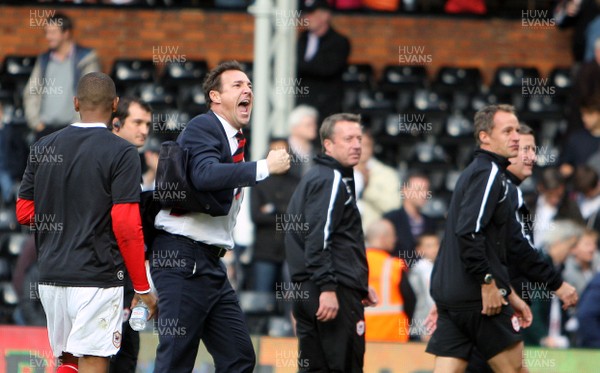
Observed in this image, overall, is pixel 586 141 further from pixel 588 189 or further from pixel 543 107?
pixel 543 107

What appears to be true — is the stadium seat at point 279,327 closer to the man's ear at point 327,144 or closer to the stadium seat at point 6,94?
the man's ear at point 327,144

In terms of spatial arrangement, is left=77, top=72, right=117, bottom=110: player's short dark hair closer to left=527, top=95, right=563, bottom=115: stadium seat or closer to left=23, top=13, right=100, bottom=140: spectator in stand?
left=23, top=13, right=100, bottom=140: spectator in stand

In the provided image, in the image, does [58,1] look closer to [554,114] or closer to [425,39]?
[425,39]

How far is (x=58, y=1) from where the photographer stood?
53.6 ft

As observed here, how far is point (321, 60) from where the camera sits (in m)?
14.1

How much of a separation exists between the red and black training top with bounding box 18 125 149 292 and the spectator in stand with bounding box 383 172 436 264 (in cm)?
476

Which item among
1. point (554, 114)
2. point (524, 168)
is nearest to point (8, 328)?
point (524, 168)

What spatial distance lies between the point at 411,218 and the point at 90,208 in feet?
18.0

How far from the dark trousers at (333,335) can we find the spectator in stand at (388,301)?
1564 millimetres

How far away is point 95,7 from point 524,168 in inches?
332

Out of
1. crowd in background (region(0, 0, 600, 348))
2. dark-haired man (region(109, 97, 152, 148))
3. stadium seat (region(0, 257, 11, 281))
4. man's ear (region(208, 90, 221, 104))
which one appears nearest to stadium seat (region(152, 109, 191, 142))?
crowd in background (region(0, 0, 600, 348))

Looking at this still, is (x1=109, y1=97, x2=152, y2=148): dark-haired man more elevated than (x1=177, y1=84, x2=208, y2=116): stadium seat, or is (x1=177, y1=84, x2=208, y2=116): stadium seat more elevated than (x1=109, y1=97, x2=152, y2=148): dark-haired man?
(x1=177, y1=84, x2=208, y2=116): stadium seat

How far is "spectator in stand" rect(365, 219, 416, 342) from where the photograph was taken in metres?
10.6

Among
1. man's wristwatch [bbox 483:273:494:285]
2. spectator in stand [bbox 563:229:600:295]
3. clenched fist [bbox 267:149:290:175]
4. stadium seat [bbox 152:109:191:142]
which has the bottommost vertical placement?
man's wristwatch [bbox 483:273:494:285]
